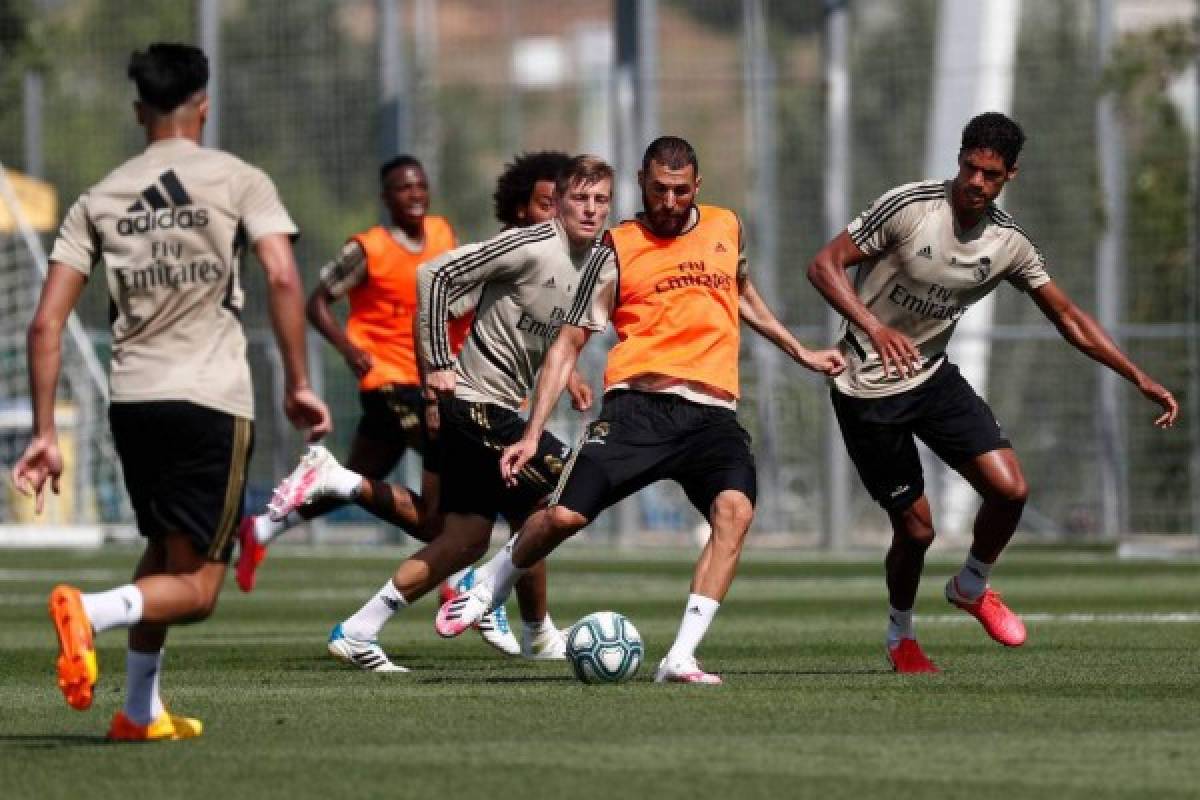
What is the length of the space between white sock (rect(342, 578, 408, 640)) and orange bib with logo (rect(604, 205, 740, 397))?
1.52 m

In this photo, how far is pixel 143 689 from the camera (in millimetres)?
8516

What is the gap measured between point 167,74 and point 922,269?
161 inches

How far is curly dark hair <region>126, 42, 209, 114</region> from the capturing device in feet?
27.4

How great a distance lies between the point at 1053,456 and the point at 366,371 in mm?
13477

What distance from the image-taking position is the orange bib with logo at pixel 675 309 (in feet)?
35.8

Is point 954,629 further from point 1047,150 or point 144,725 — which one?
point 1047,150

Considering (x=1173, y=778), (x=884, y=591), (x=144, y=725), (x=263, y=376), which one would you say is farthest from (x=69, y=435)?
(x=1173, y=778)

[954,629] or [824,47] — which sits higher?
[824,47]

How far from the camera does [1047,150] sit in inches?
1104

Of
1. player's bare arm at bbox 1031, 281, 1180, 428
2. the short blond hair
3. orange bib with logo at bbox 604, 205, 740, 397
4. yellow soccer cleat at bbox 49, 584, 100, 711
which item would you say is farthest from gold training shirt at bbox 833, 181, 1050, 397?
yellow soccer cleat at bbox 49, 584, 100, 711

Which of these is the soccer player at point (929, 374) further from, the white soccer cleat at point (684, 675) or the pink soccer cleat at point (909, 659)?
the white soccer cleat at point (684, 675)

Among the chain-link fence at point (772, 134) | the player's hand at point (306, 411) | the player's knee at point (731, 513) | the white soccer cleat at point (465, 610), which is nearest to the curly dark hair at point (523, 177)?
the white soccer cleat at point (465, 610)

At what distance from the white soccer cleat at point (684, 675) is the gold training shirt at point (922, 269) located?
172cm

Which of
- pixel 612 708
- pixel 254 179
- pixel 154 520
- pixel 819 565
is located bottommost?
pixel 819 565
